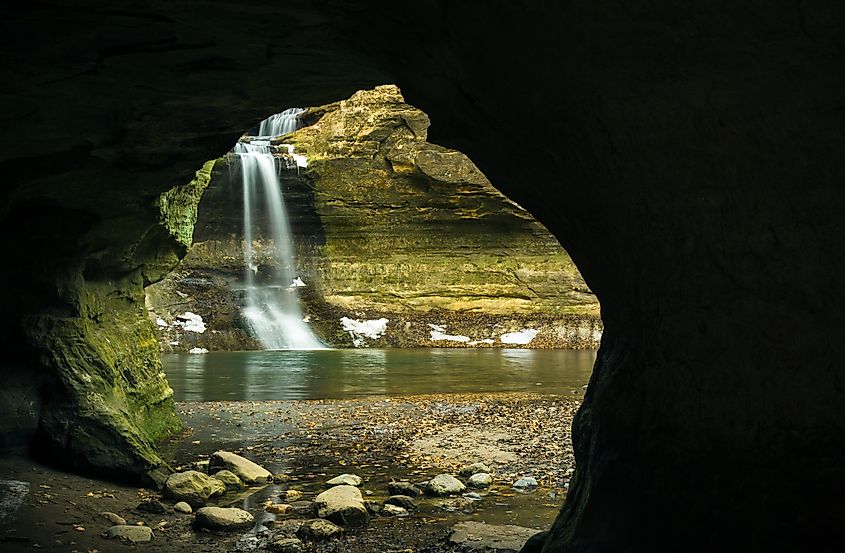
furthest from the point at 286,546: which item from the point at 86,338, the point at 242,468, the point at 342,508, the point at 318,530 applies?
the point at 86,338

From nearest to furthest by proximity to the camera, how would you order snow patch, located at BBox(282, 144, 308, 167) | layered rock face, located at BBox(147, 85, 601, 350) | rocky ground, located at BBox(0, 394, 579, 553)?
1. rocky ground, located at BBox(0, 394, 579, 553)
2. layered rock face, located at BBox(147, 85, 601, 350)
3. snow patch, located at BBox(282, 144, 308, 167)

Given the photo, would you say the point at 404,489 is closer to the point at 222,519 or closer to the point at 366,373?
the point at 222,519

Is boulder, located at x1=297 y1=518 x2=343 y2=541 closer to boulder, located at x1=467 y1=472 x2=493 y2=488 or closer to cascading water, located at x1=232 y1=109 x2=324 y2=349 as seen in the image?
boulder, located at x1=467 y1=472 x2=493 y2=488

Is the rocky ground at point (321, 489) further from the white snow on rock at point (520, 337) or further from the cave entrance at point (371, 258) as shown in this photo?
the white snow on rock at point (520, 337)

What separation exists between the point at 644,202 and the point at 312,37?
6.67 feet

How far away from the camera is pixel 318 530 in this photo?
6.02 meters

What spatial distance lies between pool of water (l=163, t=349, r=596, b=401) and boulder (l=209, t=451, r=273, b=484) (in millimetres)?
6301

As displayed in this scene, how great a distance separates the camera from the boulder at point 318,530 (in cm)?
599

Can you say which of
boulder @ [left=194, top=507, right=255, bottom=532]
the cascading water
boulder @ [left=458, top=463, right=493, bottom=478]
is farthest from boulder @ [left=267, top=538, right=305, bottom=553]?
the cascading water

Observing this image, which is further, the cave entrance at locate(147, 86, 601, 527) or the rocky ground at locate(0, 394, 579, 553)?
the cave entrance at locate(147, 86, 601, 527)

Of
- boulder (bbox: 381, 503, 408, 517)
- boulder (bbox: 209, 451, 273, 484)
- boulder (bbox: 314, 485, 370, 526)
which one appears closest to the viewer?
boulder (bbox: 314, 485, 370, 526)

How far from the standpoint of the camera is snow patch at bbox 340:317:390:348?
3046cm

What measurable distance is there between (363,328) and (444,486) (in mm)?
23453

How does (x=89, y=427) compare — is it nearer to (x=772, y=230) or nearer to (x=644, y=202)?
(x=644, y=202)
